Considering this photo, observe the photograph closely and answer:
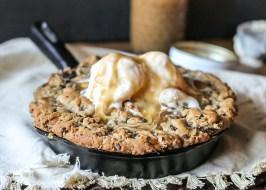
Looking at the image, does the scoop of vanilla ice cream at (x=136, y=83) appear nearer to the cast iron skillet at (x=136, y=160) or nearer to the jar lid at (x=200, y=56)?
the cast iron skillet at (x=136, y=160)

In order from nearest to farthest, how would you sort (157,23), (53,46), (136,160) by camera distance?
(136,160) < (53,46) < (157,23)

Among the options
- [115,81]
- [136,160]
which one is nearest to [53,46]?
[115,81]

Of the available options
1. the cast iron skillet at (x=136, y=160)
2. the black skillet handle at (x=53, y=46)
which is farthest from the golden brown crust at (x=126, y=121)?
the black skillet handle at (x=53, y=46)

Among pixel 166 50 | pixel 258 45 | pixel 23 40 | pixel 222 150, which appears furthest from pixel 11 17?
pixel 222 150

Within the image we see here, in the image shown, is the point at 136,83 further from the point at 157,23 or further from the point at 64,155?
the point at 157,23

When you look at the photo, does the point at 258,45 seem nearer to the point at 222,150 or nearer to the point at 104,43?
the point at 104,43

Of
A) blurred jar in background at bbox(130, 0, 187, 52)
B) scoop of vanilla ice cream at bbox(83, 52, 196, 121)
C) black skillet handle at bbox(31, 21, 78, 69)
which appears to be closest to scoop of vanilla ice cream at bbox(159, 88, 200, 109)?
scoop of vanilla ice cream at bbox(83, 52, 196, 121)
